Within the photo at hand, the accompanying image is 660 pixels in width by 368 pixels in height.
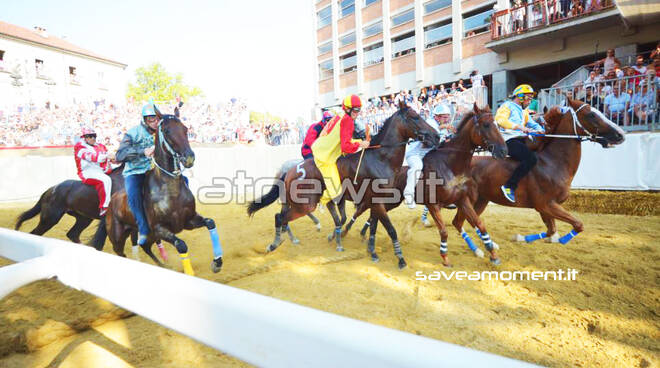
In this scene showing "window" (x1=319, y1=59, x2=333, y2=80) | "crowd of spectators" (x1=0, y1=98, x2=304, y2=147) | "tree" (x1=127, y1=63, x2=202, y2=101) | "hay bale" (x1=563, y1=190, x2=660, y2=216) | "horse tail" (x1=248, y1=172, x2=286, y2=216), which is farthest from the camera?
"tree" (x1=127, y1=63, x2=202, y2=101)

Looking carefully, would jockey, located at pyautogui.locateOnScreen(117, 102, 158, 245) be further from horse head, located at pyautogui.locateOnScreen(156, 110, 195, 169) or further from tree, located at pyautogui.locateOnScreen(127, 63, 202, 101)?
tree, located at pyautogui.locateOnScreen(127, 63, 202, 101)

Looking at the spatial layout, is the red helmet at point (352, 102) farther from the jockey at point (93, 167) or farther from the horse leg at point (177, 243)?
the jockey at point (93, 167)

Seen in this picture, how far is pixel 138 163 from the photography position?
4.71 meters

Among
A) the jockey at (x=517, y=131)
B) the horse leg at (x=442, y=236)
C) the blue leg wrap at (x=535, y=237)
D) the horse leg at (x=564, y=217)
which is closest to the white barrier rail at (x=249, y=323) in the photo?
the horse leg at (x=442, y=236)

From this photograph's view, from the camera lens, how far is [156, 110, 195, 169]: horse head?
427cm

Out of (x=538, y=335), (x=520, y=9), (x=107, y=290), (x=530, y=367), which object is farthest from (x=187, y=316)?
(x=520, y=9)

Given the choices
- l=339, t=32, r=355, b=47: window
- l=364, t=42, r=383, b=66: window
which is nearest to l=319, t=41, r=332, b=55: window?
l=339, t=32, r=355, b=47: window

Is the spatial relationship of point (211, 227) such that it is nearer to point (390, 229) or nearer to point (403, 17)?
point (390, 229)

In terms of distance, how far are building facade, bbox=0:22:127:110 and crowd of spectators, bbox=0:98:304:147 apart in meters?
10.7

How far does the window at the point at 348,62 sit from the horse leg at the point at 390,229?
26234 millimetres

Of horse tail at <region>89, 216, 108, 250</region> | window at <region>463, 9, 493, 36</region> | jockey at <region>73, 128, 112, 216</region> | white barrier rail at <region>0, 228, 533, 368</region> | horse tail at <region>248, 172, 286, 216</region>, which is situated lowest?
horse tail at <region>89, 216, 108, 250</region>

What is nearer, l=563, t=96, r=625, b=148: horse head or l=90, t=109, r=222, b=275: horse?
l=90, t=109, r=222, b=275: horse

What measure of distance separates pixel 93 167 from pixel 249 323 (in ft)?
21.7

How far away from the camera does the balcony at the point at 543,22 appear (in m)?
14.2
